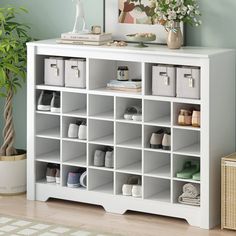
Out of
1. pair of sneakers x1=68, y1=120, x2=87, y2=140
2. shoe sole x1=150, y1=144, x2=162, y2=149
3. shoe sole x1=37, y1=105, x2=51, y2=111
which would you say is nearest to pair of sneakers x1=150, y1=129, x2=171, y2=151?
shoe sole x1=150, y1=144, x2=162, y2=149

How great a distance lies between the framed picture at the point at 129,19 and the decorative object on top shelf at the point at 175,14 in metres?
0.22

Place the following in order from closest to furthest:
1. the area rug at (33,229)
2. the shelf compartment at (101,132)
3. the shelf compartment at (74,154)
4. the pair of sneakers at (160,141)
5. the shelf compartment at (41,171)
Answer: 1. the area rug at (33,229)
2. the pair of sneakers at (160,141)
3. the shelf compartment at (101,132)
4. the shelf compartment at (74,154)
5. the shelf compartment at (41,171)

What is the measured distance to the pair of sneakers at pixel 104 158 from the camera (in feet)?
15.5

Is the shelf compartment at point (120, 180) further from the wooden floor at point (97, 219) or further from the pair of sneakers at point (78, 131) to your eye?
the pair of sneakers at point (78, 131)

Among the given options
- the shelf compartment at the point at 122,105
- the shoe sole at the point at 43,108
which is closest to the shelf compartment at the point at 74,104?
the shoe sole at the point at 43,108

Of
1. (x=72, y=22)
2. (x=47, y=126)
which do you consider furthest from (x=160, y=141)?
(x=72, y=22)

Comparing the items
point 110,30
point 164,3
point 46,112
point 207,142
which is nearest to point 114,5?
point 110,30

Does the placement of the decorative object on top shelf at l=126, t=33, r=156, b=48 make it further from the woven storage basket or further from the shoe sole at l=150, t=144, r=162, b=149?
the woven storage basket

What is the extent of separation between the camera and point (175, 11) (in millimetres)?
4516

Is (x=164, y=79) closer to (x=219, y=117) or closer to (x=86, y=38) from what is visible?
(x=219, y=117)

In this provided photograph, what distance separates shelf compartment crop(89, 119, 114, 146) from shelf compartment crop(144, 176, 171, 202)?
32 centimetres

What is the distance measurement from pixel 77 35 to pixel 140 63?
0.43 meters

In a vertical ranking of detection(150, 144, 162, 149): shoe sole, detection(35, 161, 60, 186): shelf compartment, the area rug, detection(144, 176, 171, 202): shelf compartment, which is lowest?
the area rug

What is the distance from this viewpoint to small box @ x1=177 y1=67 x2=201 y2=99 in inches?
171
